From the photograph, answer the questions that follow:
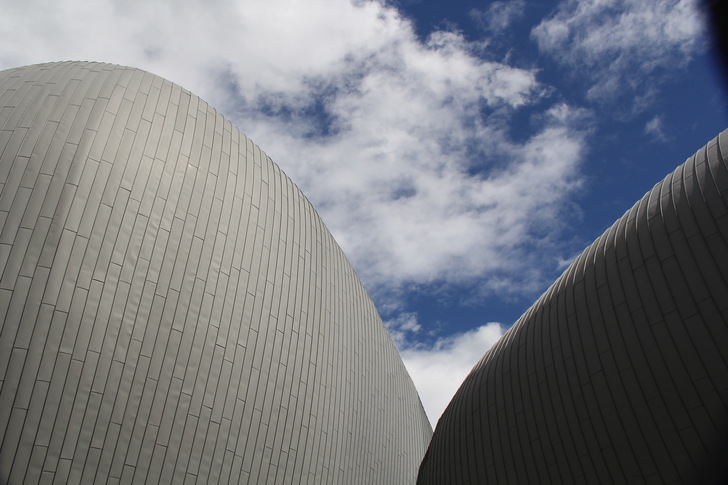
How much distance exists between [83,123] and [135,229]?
106 inches

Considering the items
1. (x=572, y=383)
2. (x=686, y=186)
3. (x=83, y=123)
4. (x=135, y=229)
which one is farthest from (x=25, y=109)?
(x=686, y=186)

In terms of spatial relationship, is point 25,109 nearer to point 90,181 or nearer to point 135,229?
point 90,181

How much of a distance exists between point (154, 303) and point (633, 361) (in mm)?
8627

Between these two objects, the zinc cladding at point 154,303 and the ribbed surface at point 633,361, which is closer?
the ribbed surface at point 633,361

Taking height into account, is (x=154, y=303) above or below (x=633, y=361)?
above

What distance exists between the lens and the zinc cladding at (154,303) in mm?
9680

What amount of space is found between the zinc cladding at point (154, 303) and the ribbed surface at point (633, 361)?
468cm

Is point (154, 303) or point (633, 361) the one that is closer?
point (633, 361)

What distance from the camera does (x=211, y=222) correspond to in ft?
41.1

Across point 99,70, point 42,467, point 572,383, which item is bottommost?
point 42,467

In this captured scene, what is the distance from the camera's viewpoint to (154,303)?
429 inches

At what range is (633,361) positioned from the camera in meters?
10.2

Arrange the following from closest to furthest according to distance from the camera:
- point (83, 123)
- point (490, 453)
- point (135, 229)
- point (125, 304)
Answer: point (125, 304) < point (135, 229) < point (83, 123) < point (490, 453)

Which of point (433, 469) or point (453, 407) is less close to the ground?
point (453, 407)
